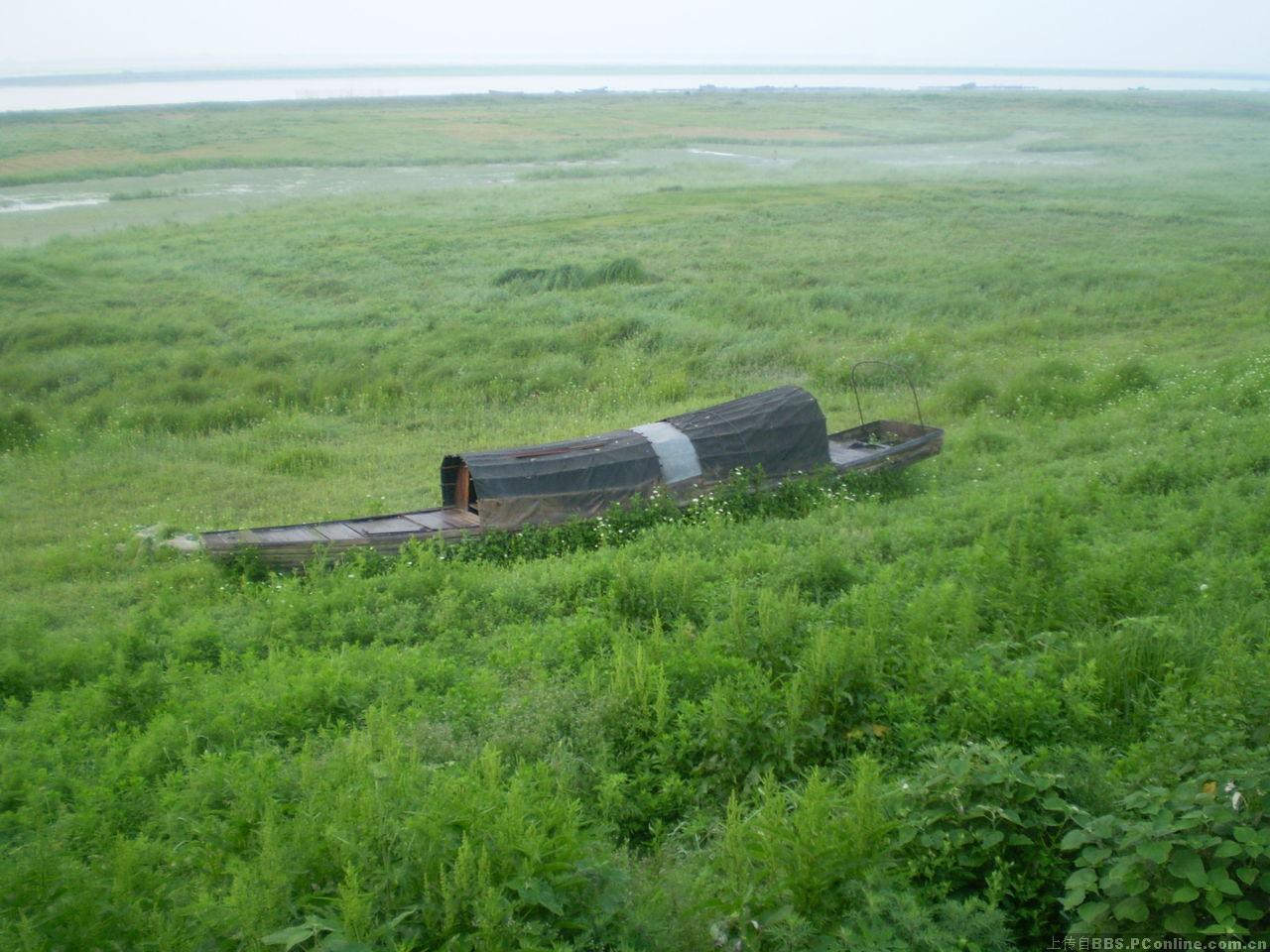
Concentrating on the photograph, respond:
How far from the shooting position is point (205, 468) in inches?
536

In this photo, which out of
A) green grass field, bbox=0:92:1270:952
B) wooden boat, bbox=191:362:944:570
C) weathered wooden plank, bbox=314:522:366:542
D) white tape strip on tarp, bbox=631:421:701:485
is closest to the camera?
green grass field, bbox=0:92:1270:952

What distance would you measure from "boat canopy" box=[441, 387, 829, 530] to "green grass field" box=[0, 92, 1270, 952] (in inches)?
20.6

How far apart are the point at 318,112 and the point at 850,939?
72.5 m

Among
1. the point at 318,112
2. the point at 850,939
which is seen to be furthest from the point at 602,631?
the point at 318,112

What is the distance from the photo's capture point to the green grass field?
4203mm

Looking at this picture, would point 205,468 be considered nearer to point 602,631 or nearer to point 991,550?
point 602,631

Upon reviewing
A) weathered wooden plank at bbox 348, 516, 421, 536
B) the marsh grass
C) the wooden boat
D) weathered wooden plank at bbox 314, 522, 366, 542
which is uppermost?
the marsh grass

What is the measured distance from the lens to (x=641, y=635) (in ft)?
24.7

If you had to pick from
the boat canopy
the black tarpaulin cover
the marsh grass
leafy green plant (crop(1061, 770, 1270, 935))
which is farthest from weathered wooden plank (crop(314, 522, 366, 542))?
the marsh grass

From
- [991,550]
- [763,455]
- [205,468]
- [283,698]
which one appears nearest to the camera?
[283,698]

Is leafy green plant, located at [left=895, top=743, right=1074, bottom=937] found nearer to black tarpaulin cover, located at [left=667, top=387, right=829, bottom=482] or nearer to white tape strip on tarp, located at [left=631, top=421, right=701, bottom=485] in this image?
white tape strip on tarp, located at [left=631, top=421, right=701, bottom=485]

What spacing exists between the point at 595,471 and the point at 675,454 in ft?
3.20

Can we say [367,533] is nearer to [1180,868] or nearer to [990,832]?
[990,832]

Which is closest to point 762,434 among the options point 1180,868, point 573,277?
point 1180,868
